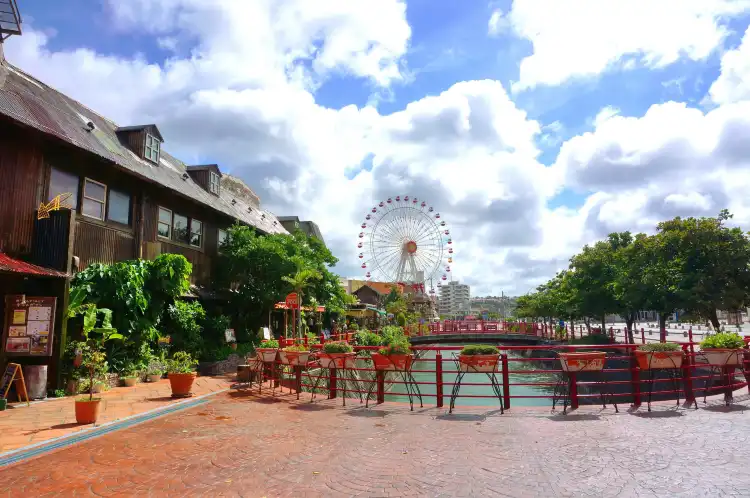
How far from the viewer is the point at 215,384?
42.4 ft

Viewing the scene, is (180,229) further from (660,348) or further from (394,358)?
(660,348)

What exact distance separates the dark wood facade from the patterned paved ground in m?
6.48

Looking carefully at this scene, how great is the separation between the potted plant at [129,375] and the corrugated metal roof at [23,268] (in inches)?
126

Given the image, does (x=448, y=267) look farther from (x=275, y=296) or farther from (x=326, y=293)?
(x=275, y=296)

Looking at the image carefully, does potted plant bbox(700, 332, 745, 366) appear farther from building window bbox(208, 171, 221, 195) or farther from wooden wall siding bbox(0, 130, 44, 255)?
building window bbox(208, 171, 221, 195)

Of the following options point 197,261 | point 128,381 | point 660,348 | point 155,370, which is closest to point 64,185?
point 128,381

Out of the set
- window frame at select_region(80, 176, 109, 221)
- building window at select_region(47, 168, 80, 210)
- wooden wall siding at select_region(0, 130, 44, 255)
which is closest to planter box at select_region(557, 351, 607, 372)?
wooden wall siding at select_region(0, 130, 44, 255)

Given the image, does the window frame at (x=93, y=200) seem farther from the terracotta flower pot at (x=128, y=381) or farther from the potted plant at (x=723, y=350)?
the potted plant at (x=723, y=350)

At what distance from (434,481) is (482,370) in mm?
4071

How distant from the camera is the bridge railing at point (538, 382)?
29.5 feet

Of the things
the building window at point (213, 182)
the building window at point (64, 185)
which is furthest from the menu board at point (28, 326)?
the building window at point (213, 182)

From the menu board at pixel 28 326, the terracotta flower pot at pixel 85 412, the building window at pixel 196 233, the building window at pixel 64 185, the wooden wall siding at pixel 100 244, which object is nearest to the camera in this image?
the terracotta flower pot at pixel 85 412

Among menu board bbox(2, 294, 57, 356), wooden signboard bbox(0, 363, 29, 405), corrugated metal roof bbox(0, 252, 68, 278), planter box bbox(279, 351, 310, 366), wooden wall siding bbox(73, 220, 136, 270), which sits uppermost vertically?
wooden wall siding bbox(73, 220, 136, 270)

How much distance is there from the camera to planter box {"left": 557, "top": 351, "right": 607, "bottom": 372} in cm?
855
